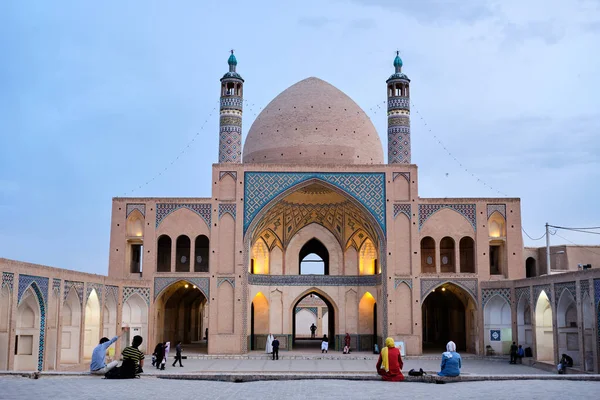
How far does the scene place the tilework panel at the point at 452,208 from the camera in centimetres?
2092

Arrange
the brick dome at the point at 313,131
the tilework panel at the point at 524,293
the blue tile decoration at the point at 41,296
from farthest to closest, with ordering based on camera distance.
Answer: the brick dome at the point at 313,131 < the tilework panel at the point at 524,293 < the blue tile decoration at the point at 41,296

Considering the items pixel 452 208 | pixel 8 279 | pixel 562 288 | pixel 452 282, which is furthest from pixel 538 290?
pixel 8 279

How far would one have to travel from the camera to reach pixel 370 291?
2281 cm

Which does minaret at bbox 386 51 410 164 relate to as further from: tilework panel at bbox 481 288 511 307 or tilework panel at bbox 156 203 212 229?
tilework panel at bbox 156 203 212 229

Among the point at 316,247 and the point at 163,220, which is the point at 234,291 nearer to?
the point at 163,220

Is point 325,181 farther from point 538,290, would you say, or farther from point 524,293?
point 538,290

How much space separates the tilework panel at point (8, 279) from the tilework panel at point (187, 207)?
26.4 feet


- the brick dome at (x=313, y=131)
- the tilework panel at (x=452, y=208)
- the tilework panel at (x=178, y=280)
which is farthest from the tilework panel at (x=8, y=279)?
the tilework panel at (x=452, y=208)

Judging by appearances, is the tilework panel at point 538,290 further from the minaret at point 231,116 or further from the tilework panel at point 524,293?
the minaret at point 231,116

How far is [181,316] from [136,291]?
5.57 meters

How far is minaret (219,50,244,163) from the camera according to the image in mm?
22125

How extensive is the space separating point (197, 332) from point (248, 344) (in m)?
8.07

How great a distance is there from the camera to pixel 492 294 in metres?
20.3

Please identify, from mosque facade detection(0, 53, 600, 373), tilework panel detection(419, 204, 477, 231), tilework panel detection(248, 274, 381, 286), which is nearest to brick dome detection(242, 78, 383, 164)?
mosque facade detection(0, 53, 600, 373)
